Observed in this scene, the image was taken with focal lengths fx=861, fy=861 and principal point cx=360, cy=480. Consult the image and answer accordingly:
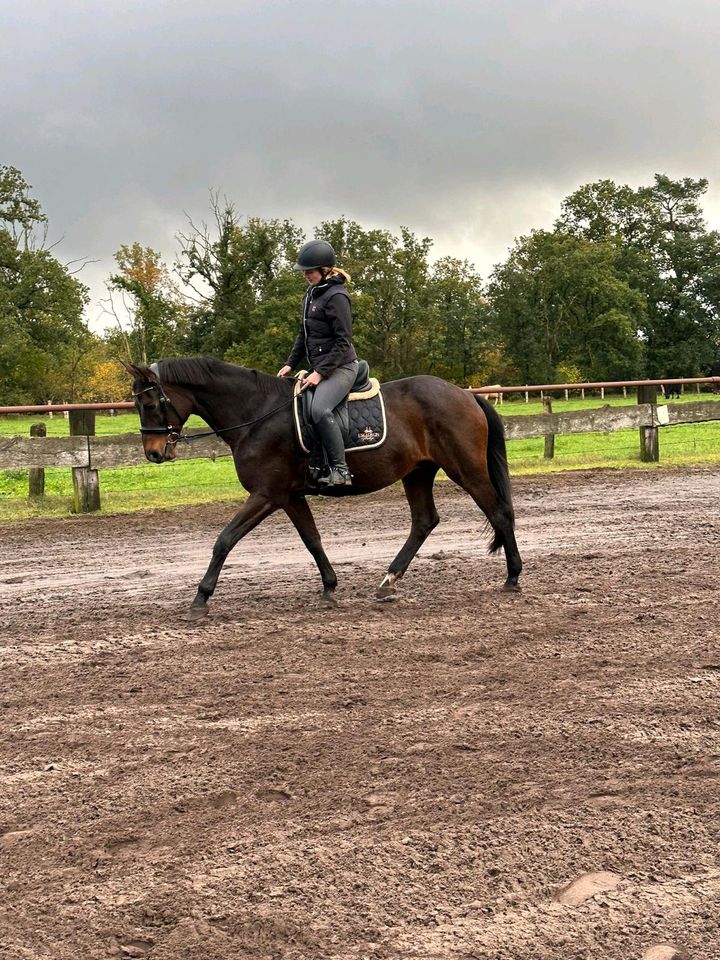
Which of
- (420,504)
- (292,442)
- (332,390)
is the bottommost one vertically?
(420,504)

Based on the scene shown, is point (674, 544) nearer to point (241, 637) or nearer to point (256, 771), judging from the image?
point (241, 637)

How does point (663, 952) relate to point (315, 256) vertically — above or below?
below

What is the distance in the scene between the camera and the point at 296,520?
7285 millimetres

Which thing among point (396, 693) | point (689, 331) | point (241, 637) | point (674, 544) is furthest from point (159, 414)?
point (689, 331)

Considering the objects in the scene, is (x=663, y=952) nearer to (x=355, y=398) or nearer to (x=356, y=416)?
(x=356, y=416)

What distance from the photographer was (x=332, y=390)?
269 inches

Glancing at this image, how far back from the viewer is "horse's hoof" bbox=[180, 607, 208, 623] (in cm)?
651

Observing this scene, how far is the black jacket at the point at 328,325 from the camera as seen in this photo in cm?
677

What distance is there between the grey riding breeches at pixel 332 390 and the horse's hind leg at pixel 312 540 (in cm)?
85

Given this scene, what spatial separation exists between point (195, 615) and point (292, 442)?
1.59 meters

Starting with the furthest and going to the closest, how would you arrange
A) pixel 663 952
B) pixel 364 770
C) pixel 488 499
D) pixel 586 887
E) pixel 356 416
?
pixel 488 499 → pixel 356 416 → pixel 364 770 → pixel 586 887 → pixel 663 952

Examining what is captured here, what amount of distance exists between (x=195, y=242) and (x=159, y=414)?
46.7m

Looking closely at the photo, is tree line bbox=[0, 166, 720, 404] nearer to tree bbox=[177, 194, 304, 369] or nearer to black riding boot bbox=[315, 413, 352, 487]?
tree bbox=[177, 194, 304, 369]

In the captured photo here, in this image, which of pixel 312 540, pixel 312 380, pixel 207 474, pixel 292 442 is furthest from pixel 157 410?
pixel 207 474
